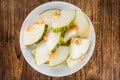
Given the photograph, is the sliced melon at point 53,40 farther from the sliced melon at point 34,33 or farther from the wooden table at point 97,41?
the wooden table at point 97,41

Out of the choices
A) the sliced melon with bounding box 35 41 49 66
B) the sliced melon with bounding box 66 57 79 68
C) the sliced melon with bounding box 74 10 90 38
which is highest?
the sliced melon with bounding box 74 10 90 38

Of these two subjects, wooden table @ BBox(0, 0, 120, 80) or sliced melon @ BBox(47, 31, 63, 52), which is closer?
sliced melon @ BBox(47, 31, 63, 52)

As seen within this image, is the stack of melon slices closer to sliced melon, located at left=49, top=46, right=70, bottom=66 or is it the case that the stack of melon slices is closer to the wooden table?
sliced melon, located at left=49, top=46, right=70, bottom=66

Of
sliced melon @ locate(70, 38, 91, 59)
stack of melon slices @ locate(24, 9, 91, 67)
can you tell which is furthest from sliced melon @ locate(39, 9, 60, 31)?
sliced melon @ locate(70, 38, 91, 59)

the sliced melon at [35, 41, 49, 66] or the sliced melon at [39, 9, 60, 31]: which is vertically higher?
the sliced melon at [39, 9, 60, 31]

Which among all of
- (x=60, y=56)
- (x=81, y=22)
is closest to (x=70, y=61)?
(x=60, y=56)

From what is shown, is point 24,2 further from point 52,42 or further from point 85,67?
point 85,67

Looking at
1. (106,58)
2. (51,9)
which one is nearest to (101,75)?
(106,58)
